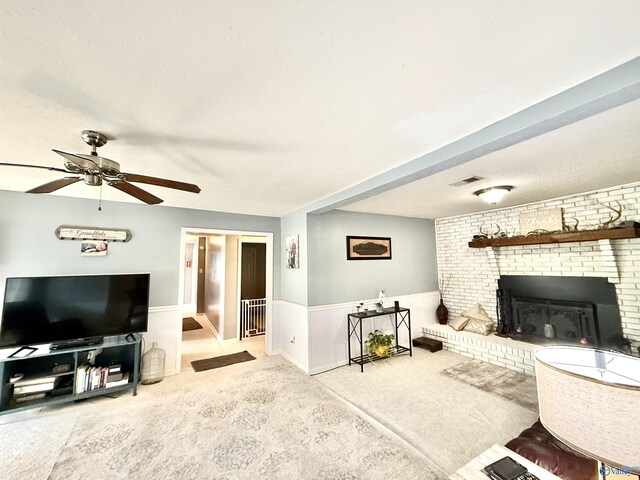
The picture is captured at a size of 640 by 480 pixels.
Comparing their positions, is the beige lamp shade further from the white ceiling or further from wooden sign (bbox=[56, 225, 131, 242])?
wooden sign (bbox=[56, 225, 131, 242])

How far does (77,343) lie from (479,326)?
5.55 meters

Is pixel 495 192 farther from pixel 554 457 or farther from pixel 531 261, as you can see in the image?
pixel 554 457

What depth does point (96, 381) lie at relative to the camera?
3031mm

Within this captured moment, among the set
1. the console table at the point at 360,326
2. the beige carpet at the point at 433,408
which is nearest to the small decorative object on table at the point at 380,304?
the console table at the point at 360,326

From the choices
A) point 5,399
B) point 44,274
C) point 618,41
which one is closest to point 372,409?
point 618,41

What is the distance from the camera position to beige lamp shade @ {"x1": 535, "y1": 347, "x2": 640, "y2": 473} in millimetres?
719

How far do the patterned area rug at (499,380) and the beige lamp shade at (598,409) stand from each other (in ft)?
7.97

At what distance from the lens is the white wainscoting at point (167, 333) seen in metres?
3.67

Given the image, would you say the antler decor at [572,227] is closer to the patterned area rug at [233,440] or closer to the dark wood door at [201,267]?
the patterned area rug at [233,440]

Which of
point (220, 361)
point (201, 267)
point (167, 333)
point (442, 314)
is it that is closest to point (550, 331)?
point (442, 314)

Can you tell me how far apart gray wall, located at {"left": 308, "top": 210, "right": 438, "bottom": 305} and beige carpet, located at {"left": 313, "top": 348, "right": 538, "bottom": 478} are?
1.15 metres

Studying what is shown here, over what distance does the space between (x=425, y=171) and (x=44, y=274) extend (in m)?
4.30

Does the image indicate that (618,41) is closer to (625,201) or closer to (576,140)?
(576,140)

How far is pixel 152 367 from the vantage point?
3.50 m
